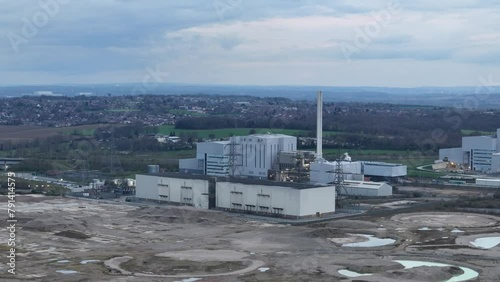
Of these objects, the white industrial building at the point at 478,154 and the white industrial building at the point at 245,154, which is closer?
the white industrial building at the point at 245,154

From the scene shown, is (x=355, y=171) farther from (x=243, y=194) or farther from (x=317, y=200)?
(x=243, y=194)

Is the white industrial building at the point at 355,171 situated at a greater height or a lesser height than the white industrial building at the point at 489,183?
greater

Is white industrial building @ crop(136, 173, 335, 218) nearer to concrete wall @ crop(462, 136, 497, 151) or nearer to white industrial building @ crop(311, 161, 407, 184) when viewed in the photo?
white industrial building @ crop(311, 161, 407, 184)

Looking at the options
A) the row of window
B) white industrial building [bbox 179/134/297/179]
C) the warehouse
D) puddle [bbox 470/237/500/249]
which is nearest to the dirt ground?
puddle [bbox 470/237/500/249]

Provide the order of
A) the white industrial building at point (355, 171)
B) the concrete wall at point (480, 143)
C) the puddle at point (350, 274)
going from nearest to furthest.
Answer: the puddle at point (350, 274)
the white industrial building at point (355, 171)
the concrete wall at point (480, 143)

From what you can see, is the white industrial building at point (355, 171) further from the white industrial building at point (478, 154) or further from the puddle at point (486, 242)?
the puddle at point (486, 242)

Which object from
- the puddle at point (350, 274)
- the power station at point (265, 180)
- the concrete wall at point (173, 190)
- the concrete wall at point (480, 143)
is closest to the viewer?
the puddle at point (350, 274)

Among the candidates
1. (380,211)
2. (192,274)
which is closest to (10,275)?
(192,274)

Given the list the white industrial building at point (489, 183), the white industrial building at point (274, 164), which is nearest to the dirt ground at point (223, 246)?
the white industrial building at point (274, 164)
